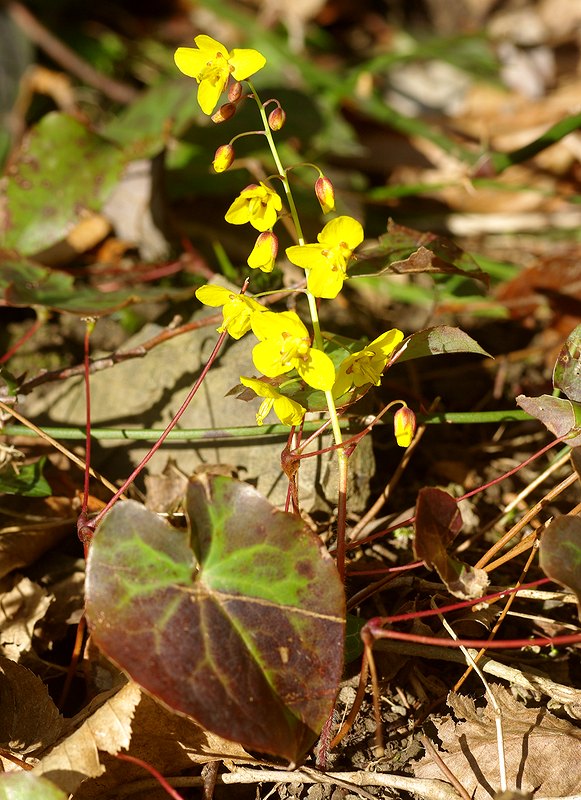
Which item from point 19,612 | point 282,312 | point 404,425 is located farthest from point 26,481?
point 404,425

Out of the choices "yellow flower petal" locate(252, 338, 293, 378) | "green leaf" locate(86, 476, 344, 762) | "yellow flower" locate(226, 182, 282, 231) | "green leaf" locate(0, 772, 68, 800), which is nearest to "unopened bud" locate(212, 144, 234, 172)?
"yellow flower" locate(226, 182, 282, 231)

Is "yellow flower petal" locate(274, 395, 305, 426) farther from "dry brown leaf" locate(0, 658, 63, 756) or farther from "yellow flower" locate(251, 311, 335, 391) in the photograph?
"dry brown leaf" locate(0, 658, 63, 756)

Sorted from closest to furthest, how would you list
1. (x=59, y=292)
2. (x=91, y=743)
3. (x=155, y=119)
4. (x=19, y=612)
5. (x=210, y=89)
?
(x=91, y=743)
(x=210, y=89)
(x=19, y=612)
(x=59, y=292)
(x=155, y=119)

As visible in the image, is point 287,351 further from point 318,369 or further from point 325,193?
point 325,193

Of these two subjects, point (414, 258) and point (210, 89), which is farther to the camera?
point (414, 258)

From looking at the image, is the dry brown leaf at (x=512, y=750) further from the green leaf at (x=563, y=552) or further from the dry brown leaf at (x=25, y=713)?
the dry brown leaf at (x=25, y=713)

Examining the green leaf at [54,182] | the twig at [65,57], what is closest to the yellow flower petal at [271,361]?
the green leaf at [54,182]

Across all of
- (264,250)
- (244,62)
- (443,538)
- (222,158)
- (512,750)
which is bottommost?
(512,750)
